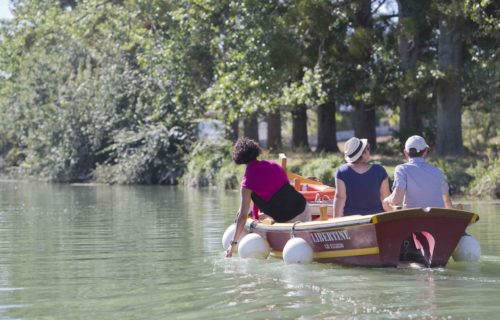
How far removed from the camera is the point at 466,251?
41.5 ft

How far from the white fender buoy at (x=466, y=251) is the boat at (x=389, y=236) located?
40 centimetres

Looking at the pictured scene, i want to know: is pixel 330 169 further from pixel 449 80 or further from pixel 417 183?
pixel 417 183

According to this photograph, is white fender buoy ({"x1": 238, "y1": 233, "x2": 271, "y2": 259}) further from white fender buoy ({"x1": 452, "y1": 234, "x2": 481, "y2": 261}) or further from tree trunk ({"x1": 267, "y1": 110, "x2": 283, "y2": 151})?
tree trunk ({"x1": 267, "y1": 110, "x2": 283, "y2": 151})

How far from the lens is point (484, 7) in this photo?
2781 cm

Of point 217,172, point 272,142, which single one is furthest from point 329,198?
point 272,142

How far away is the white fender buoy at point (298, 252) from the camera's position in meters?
12.8

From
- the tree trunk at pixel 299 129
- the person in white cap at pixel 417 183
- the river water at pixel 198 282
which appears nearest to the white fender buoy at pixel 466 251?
the river water at pixel 198 282

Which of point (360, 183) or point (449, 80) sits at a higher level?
point (449, 80)

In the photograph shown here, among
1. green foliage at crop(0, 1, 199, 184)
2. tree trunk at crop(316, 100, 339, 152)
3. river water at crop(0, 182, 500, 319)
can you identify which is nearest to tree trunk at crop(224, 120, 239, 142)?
green foliage at crop(0, 1, 199, 184)

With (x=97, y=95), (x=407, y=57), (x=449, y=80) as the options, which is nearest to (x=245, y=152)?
(x=449, y=80)

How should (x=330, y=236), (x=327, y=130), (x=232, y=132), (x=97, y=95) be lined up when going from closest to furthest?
(x=330, y=236) → (x=327, y=130) → (x=232, y=132) → (x=97, y=95)

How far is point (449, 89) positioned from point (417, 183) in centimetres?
1792

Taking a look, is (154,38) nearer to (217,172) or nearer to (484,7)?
(217,172)

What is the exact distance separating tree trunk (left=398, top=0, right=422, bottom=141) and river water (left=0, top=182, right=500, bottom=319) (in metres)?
11.4
